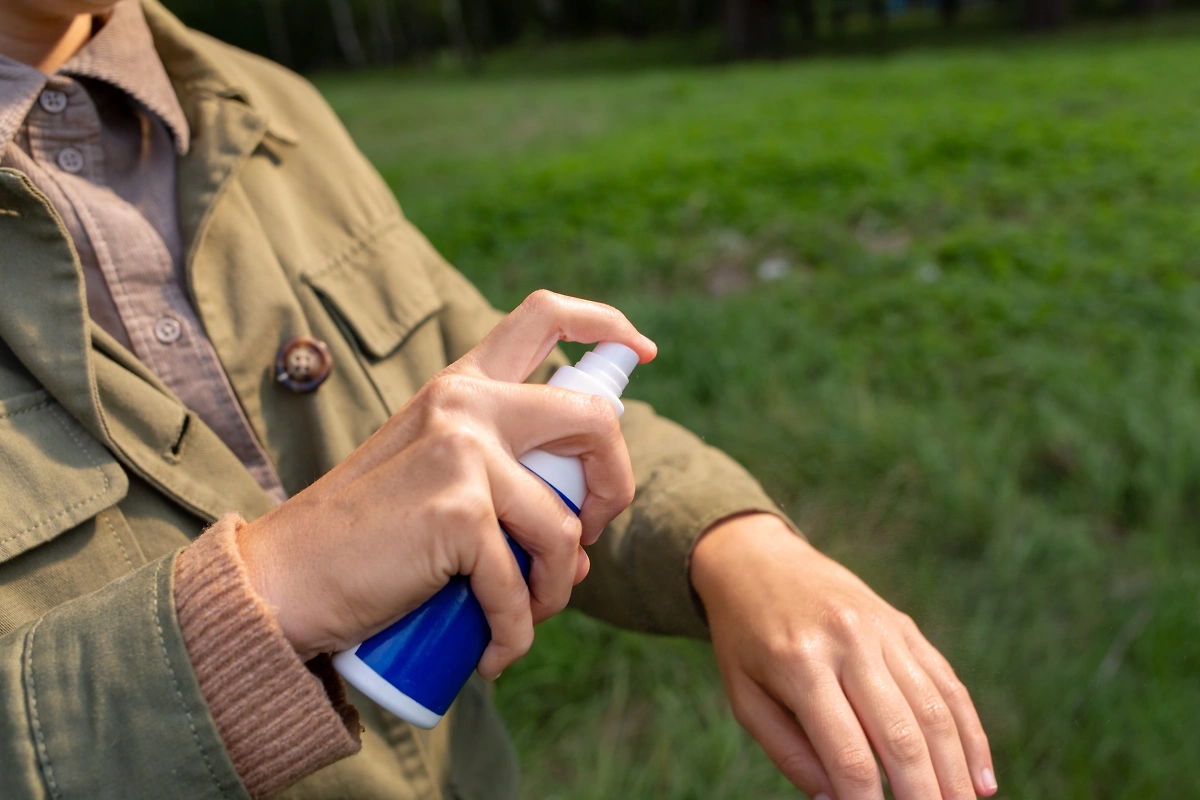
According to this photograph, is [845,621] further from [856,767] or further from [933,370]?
[933,370]

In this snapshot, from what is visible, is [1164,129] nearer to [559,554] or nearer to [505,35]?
[559,554]

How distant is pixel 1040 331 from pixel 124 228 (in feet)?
11.7

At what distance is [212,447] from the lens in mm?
1057

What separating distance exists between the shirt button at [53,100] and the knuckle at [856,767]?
115 centimetres

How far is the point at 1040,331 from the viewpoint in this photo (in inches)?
146

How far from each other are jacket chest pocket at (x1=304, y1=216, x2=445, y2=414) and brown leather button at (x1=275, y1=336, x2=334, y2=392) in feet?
0.24

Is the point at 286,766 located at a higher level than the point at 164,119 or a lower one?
lower

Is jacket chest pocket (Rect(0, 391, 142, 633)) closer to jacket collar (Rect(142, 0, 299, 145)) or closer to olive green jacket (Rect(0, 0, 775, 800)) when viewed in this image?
olive green jacket (Rect(0, 0, 775, 800))

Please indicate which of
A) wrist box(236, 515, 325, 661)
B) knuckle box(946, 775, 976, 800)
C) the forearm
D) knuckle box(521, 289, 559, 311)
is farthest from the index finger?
knuckle box(946, 775, 976, 800)

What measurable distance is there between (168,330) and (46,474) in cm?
25

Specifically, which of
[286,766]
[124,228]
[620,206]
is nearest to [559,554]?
[286,766]

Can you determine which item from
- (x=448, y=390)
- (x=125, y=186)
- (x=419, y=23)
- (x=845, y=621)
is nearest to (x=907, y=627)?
(x=845, y=621)

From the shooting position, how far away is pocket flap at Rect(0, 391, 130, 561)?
88cm

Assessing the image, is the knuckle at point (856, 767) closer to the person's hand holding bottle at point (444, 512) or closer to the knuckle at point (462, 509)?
the person's hand holding bottle at point (444, 512)
